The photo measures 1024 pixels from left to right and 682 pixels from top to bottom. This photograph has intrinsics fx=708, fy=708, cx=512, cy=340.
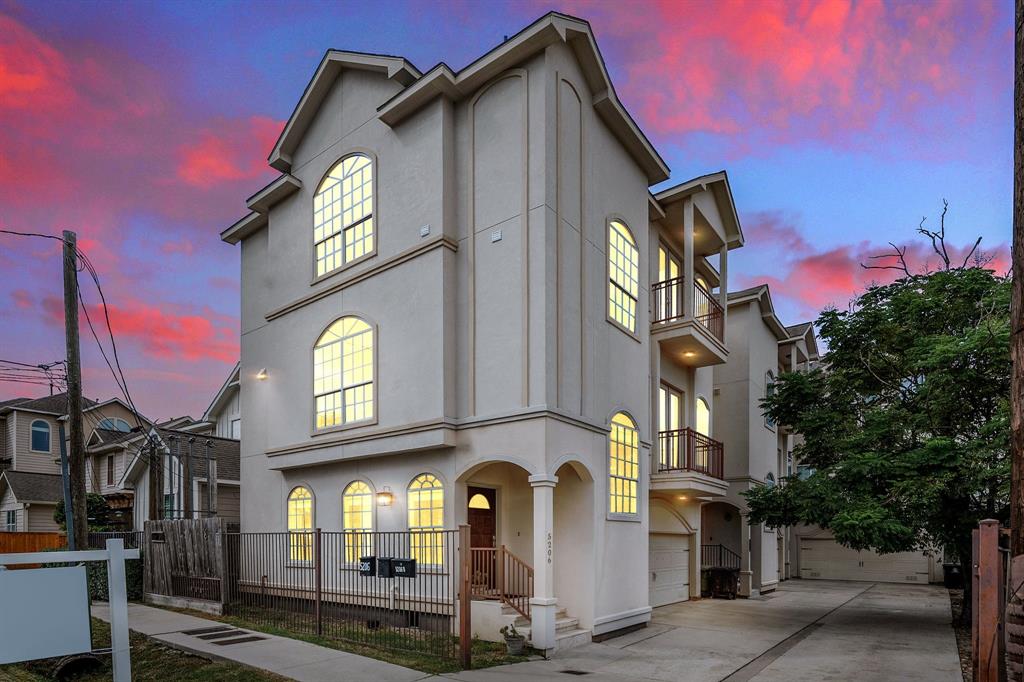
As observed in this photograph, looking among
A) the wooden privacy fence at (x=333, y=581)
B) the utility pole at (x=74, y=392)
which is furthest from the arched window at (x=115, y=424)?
the utility pole at (x=74, y=392)

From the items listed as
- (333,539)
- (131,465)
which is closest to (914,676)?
(333,539)

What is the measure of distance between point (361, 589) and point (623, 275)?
27.8 feet

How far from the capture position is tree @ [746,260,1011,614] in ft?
45.8

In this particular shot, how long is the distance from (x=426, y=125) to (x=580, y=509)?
817 cm

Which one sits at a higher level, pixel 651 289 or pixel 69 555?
pixel 651 289

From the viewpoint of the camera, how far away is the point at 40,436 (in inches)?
1439

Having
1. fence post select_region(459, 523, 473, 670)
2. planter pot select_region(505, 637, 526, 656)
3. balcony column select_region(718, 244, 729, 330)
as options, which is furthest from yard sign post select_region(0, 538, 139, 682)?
balcony column select_region(718, 244, 729, 330)

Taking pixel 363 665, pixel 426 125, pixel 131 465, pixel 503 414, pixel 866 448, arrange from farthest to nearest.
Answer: pixel 131 465
pixel 866 448
pixel 426 125
pixel 503 414
pixel 363 665

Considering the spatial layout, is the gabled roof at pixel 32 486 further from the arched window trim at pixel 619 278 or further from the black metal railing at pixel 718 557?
the arched window trim at pixel 619 278

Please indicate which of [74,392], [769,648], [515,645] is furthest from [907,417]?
[74,392]

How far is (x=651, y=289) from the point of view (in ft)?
59.3

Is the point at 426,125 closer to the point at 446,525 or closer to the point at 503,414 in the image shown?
the point at 503,414

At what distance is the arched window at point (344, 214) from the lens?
15.8m

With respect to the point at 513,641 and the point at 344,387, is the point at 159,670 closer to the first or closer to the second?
the point at 513,641
